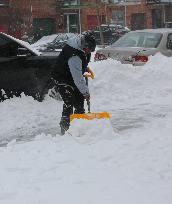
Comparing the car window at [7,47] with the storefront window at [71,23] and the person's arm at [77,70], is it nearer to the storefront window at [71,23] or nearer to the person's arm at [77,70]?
the person's arm at [77,70]

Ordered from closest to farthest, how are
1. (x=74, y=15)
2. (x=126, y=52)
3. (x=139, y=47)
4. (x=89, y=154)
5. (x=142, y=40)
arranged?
(x=89, y=154), (x=126, y=52), (x=139, y=47), (x=142, y=40), (x=74, y=15)

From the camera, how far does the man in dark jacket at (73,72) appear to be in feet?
22.6

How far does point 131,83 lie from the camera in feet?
38.9

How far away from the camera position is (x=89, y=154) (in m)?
6.09

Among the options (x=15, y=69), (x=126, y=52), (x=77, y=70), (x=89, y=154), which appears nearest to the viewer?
(x=89, y=154)

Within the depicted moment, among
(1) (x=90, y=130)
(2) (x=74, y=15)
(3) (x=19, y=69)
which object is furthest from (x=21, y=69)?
(2) (x=74, y=15)

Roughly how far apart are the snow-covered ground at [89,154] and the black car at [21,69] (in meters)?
0.20

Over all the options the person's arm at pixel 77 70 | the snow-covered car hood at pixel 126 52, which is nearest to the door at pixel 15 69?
the person's arm at pixel 77 70

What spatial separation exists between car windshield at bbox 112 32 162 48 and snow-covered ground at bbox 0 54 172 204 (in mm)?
2549

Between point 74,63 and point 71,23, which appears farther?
point 71,23

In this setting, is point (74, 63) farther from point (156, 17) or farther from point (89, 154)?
point (156, 17)

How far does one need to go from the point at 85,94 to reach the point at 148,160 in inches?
65.6

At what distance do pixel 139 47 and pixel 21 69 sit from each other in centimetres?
389

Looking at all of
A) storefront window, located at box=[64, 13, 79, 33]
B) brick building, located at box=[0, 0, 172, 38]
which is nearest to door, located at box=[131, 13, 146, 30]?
brick building, located at box=[0, 0, 172, 38]
